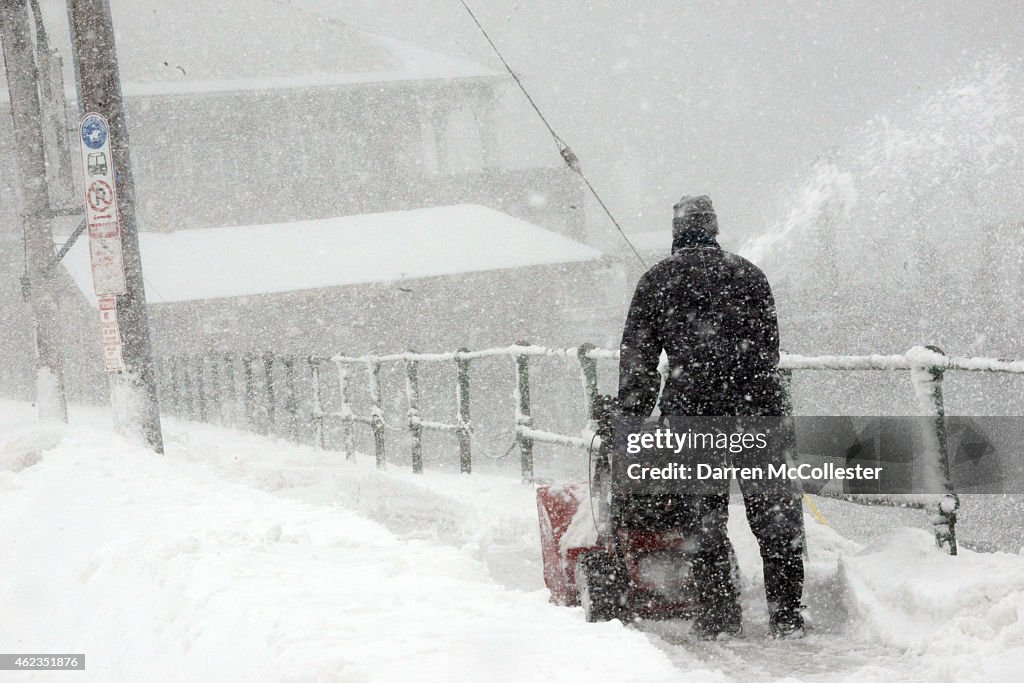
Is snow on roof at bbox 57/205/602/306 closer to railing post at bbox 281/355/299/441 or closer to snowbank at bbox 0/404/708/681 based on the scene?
railing post at bbox 281/355/299/441

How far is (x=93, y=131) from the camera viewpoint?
31.0 feet

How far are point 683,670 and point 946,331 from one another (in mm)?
24432

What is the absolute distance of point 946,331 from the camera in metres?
25.7

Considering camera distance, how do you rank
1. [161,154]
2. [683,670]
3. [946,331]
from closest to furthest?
[683,670]
[946,331]
[161,154]

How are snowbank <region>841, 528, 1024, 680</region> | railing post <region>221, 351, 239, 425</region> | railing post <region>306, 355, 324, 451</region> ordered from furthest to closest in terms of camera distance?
railing post <region>221, 351, 239, 425</region> < railing post <region>306, 355, 324, 451</region> < snowbank <region>841, 528, 1024, 680</region>

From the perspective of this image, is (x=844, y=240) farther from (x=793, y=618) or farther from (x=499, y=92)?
(x=793, y=618)

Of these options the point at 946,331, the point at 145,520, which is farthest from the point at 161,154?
the point at 145,520

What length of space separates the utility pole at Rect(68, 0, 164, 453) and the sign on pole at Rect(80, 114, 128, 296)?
3.1 inches

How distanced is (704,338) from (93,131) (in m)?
7.26

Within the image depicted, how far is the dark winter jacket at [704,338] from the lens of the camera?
4.31 meters

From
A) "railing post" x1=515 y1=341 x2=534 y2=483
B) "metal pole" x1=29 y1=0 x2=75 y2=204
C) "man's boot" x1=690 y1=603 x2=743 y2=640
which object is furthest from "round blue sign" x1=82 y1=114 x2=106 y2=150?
"man's boot" x1=690 y1=603 x2=743 y2=640

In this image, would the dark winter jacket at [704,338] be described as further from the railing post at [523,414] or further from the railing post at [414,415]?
the railing post at [414,415]

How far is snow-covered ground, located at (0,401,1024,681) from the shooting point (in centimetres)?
349

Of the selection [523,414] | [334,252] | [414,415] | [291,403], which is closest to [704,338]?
[523,414]
